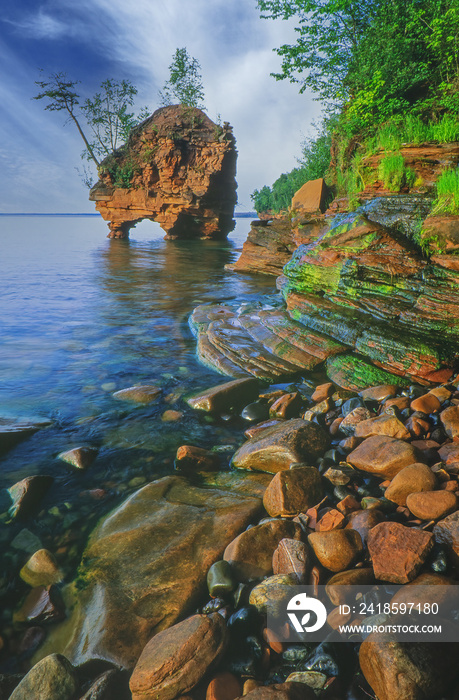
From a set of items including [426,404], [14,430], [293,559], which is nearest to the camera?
[293,559]

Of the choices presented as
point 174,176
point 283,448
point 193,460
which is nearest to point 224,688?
point 283,448

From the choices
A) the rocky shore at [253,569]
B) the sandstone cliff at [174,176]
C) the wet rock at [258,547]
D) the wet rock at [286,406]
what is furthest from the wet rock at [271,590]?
the sandstone cliff at [174,176]

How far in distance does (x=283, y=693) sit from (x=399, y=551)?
96 centimetres

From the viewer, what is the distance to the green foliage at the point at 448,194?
5402 millimetres

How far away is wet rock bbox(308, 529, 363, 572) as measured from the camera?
2170 mm

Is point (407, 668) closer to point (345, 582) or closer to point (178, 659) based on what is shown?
point (345, 582)

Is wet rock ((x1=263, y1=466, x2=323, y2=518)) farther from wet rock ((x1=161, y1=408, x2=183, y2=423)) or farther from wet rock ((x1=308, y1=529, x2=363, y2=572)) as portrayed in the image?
A: wet rock ((x1=161, y1=408, x2=183, y2=423))

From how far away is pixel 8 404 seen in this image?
4961 millimetres

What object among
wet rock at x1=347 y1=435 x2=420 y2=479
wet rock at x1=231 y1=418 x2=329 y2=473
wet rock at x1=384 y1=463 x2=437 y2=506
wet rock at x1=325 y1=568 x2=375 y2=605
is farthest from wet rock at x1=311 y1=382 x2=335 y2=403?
wet rock at x1=325 y1=568 x2=375 y2=605

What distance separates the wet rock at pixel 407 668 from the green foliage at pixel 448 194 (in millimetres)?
5729

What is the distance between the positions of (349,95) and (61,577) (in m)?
14.6

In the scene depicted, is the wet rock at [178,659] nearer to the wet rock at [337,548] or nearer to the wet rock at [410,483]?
the wet rock at [337,548]

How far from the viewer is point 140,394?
505cm

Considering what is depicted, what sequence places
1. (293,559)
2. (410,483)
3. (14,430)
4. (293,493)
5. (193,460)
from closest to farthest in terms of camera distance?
(293,559) → (410,483) → (293,493) → (193,460) → (14,430)
